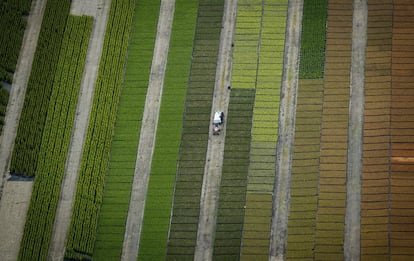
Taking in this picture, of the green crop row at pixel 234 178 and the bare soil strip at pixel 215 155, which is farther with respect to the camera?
the bare soil strip at pixel 215 155

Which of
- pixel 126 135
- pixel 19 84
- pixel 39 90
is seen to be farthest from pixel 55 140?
pixel 19 84

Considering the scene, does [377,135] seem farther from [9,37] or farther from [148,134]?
[9,37]

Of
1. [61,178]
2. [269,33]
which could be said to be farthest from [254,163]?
[61,178]

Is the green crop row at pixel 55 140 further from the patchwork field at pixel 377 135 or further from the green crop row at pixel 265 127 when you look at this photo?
the patchwork field at pixel 377 135

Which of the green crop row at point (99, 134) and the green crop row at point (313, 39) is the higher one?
the green crop row at point (313, 39)

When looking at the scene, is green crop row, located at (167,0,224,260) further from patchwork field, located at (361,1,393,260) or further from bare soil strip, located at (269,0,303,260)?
patchwork field, located at (361,1,393,260)

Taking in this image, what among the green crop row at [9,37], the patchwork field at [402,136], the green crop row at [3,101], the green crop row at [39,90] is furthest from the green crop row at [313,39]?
the green crop row at [3,101]
